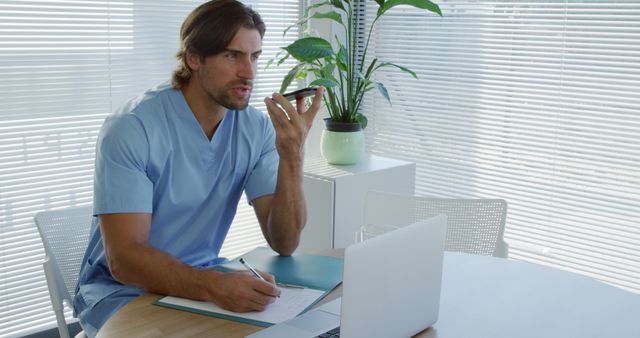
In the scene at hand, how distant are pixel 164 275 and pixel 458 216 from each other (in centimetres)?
115

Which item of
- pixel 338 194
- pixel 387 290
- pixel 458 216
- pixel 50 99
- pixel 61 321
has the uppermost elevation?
pixel 50 99

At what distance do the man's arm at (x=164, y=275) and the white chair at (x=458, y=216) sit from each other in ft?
2.98

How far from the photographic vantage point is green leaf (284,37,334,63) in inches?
124

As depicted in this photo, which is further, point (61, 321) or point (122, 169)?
point (61, 321)

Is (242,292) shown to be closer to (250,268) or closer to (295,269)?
(250,268)

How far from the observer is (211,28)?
211cm

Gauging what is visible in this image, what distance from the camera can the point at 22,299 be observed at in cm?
299

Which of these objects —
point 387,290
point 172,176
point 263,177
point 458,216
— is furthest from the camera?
point 458,216

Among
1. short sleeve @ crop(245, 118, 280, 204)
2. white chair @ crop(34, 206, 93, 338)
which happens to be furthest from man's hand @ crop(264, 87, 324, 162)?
white chair @ crop(34, 206, 93, 338)

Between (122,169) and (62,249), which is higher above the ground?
(122,169)

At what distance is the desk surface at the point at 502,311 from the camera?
1.50 m

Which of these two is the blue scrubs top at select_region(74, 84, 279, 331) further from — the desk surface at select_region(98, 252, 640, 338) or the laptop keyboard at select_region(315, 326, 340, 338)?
the laptop keyboard at select_region(315, 326, 340, 338)

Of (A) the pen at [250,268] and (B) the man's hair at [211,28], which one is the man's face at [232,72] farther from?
(A) the pen at [250,268]

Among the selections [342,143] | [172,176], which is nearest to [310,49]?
[342,143]
